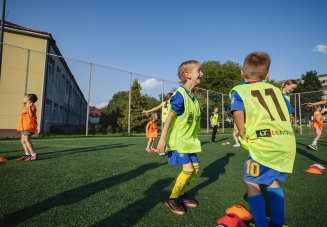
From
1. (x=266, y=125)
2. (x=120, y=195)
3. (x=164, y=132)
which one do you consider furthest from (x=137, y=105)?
(x=266, y=125)

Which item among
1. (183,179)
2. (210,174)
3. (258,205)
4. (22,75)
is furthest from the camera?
(22,75)

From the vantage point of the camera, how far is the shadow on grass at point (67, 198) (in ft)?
7.63

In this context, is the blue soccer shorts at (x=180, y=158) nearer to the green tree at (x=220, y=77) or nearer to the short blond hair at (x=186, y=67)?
the short blond hair at (x=186, y=67)

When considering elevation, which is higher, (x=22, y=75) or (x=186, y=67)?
(x=22, y=75)

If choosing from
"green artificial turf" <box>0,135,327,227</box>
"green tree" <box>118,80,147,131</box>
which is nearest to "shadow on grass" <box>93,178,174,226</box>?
"green artificial turf" <box>0,135,327,227</box>

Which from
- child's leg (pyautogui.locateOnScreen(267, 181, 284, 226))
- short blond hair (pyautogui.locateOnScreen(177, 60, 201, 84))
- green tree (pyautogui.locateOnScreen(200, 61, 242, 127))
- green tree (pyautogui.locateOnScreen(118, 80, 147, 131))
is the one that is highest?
green tree (pyautogui.locateOnScreen(200, 61, 242, 127))

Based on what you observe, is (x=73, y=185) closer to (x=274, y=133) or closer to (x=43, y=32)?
(x=274, y=133)

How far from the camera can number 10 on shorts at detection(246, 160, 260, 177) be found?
206cm

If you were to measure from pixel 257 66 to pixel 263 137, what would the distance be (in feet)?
2.40

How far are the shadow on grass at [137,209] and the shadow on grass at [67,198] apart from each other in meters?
0.71

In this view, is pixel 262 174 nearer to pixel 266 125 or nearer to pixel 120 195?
pixel 266 125

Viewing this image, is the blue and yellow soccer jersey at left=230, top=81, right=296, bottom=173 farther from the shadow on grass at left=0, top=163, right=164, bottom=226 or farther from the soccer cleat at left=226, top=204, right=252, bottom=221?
the shadow on grass at left=0, top=163, right=164, bottom=226

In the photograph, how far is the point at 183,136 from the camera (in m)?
3.00

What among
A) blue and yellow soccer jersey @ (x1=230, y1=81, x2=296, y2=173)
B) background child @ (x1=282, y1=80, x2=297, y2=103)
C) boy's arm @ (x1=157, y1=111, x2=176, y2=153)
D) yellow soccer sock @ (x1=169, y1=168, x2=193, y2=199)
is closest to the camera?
blue and yellow soccer jersey @ (x1=230, y1=81, x2=296, y2=173)
